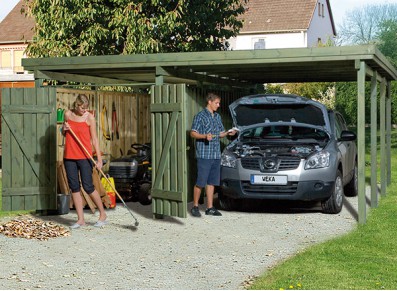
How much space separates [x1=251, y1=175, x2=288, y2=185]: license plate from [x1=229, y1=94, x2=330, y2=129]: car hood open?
162cm

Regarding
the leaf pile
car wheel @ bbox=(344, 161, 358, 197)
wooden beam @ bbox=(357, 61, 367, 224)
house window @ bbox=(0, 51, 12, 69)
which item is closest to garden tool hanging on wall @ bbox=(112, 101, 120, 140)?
the leaf pile

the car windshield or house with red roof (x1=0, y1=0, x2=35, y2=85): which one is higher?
house with red roof (x1=0, y1=0, x2=35, y2=85)

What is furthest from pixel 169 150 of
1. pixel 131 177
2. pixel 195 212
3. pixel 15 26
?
pixel 15 26

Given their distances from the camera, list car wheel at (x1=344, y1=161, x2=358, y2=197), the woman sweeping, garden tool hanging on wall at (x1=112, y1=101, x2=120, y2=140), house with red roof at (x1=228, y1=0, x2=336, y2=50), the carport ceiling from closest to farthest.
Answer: the woman sweeping < the carport ceiling < car wheel at (x1=344, y1=161, x2=358, y2=197) < garden tool hanging on wall at (x1=112, y1=101, x2=120, y2=140) < house with red roof at (x1=228, y1=0, x2=336, y2=50)

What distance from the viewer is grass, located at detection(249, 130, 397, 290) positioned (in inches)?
313

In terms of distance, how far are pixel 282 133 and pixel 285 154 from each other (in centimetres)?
119

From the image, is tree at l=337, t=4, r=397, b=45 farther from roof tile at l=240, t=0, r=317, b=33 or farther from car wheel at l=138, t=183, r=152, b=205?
car wheel at l=138, t=183, r=152, b=205

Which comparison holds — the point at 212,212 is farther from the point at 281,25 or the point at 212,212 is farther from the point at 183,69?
the point at 281,25

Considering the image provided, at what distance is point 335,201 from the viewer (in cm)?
1347

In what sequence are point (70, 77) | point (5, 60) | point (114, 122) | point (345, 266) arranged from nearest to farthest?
point (345, 266)
point (70, 77)
point (114, 122)
point (5, 60)

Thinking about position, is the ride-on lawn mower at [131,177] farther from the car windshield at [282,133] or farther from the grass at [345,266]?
the grass at [345,266]

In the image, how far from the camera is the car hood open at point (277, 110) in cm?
1441

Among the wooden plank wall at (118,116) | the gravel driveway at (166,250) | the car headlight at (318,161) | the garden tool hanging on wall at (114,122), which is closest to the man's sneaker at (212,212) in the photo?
the gravel driveway at (166,250)

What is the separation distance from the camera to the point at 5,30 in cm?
6025
